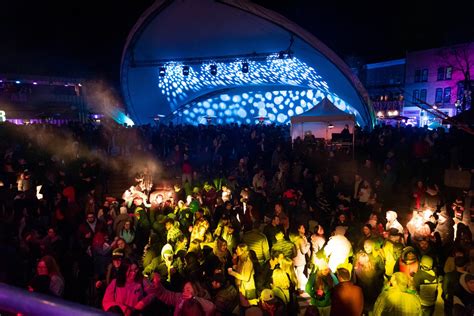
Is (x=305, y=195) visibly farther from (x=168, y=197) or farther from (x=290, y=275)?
(x=290, y=275)

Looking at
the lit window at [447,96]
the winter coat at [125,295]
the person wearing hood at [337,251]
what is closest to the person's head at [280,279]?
the person wearing hood at [337,251]

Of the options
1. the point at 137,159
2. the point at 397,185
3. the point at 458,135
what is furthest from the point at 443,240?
the point at 137,159

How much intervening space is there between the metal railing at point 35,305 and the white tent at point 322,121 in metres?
12.7

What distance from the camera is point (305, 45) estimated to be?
17.5 metres

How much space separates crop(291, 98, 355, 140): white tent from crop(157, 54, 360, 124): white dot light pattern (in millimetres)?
5761

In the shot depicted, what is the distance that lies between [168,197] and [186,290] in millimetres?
5074

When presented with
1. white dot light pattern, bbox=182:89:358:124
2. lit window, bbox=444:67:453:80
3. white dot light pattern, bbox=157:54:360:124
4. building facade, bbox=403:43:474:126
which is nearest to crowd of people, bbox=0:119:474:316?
white dot light pattern, bbox=157:54:360:124

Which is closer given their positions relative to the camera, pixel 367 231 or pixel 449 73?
pixel 367 231

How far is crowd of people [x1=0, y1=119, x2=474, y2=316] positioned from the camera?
4.48 meters

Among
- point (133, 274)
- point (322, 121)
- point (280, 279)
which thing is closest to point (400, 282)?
point (280, 279)

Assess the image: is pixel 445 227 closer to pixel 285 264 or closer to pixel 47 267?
pixel 285 264

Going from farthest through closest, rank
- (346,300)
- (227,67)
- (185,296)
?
(227,67) < (346,300) < (185,296)

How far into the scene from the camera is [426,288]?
14.7 feet

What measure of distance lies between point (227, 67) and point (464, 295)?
64.0 ft
